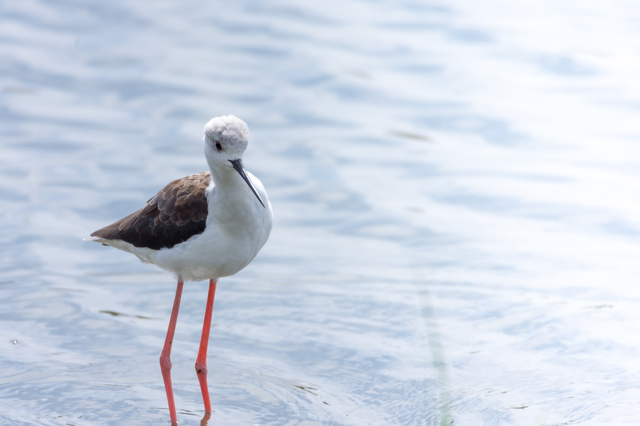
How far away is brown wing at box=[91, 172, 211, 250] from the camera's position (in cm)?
536

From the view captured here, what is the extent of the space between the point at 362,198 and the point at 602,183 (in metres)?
3.11

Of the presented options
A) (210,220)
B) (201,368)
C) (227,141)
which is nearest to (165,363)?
(201,368)

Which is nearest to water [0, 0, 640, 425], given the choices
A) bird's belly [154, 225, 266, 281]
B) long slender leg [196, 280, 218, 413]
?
long slender leg [196, 280, 218, 413]

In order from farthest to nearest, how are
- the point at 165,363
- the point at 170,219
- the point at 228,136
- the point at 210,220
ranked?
the point at 165,363, the point at 170,219, the point at 210,220, the point at 228,136

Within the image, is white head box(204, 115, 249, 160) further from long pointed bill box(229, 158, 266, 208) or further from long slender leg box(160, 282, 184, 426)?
long slender leg box(160, 282, 184, 426)

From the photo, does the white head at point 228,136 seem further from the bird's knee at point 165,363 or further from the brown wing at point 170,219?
the bird's knee at point 165,363

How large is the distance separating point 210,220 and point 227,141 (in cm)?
65

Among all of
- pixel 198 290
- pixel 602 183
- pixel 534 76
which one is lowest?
pixel 198 290

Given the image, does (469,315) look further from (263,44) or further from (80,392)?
(263,44)

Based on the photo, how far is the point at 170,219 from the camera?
543cm

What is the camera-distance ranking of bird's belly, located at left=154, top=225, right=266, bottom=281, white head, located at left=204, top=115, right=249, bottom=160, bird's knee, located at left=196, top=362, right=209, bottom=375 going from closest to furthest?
white head, located at left=204, top=115, right=249, bottom=160 → bird's belly, located at left=154, top=225, right=266, bottom=281 → bird's knee, located at left=196, top=362, right=209, bottom=375

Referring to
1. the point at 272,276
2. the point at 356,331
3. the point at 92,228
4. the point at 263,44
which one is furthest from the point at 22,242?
the point at 263,44

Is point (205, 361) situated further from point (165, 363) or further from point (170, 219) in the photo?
point (170, 219)

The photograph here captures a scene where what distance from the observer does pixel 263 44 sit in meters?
14.6
